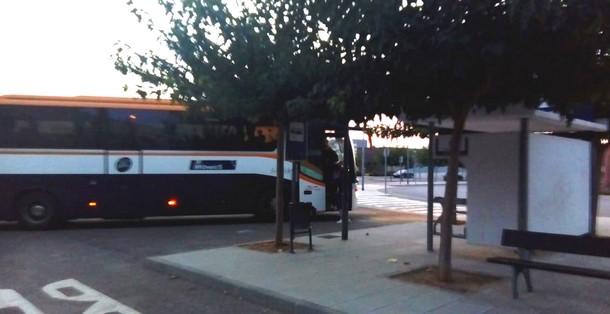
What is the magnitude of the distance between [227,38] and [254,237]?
5891 mm

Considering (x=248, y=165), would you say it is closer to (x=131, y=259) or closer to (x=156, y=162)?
(x=156, y=162)

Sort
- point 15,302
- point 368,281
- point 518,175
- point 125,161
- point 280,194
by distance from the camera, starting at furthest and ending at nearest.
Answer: point 125,161 < point 280,194 < point 518,175 < point 368,281 < point 15,302

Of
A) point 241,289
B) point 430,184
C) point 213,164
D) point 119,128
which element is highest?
point 119,128

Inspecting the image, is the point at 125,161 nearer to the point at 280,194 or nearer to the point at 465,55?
the point at 280,194

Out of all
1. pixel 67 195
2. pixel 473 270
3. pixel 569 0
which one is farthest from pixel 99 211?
pixel 569 0

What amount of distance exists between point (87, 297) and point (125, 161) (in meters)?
7.89

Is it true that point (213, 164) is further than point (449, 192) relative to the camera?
Yes

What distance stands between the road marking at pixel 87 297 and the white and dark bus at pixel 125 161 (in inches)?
238

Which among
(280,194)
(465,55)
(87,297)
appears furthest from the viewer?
(280,194)

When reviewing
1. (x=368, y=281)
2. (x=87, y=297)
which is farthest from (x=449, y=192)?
(x=87, y=297)

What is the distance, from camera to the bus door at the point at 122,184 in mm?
15758

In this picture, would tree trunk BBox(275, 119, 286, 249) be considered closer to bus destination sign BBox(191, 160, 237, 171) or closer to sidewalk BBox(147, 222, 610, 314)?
sidewalk BBox(147, 222, 610, 314)

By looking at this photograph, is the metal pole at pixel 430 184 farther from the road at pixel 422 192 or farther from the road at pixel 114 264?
the road at pixel 422 192

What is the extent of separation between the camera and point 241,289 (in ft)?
27.3
